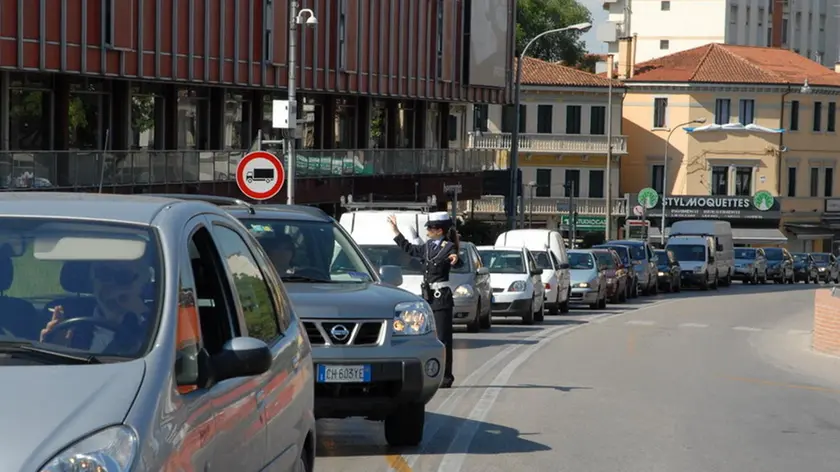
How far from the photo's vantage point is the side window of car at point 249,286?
19.5 feet

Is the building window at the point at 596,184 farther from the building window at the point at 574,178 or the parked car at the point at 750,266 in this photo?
the parked car at the point at 750,266

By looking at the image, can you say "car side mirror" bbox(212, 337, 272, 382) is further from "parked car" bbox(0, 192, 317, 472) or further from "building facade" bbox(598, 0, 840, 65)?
"building facade" bbox(598, 0, 840, 65)

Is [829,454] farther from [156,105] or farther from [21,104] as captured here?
[156,105]

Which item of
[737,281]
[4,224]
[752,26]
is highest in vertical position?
[752,26]

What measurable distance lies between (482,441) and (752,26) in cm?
10990

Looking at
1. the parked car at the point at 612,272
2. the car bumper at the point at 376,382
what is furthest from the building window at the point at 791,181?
the car bumper at the point at 376,382

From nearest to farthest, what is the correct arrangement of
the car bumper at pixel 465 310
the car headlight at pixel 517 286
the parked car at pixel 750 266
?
the car bumper at pixel 465 310, the car headlight at pixel 517 286, the parked car at pixel 750 266

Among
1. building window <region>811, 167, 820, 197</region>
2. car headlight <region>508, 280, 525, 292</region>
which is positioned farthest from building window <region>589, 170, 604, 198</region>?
car headlight <region>508, 280, 525, 292</region>

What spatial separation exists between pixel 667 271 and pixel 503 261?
954 inches

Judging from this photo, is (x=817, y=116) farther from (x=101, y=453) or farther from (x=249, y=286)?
(x=101, y=453)

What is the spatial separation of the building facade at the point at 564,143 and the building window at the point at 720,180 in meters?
6.14

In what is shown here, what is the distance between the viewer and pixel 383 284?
38.0 ft

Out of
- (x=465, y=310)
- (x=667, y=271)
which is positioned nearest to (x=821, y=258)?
(x=667, y=271)

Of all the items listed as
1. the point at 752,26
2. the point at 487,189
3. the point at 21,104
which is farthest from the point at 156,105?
the point at 752,26
